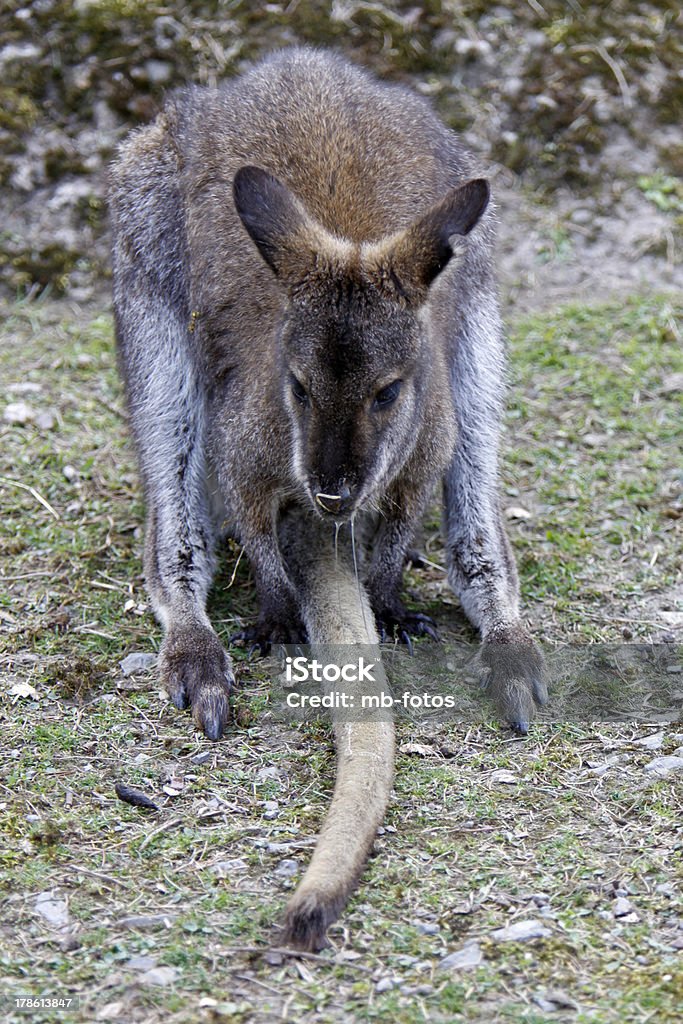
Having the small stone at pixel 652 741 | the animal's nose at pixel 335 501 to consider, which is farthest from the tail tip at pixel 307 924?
the small stone at pixel 652 741

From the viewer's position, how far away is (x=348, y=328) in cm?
376

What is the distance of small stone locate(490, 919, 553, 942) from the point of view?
10.4 feet

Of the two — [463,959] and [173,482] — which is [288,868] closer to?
[463,959]

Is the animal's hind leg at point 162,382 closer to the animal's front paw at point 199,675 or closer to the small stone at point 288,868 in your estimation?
the animal's front paw at point 199,675

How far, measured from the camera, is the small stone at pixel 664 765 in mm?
3855

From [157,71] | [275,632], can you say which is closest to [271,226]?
[275,632]

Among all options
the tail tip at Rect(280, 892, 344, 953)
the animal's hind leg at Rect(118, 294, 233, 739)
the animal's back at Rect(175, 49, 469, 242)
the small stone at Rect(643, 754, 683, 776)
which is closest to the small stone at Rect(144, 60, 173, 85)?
the animal's back at Rect(175, 49, 469, 242)

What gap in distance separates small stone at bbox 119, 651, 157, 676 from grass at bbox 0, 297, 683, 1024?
1.9 inches

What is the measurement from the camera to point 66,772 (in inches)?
151

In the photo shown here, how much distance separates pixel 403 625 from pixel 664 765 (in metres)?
1.06

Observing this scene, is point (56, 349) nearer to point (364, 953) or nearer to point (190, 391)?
point (190, 391)

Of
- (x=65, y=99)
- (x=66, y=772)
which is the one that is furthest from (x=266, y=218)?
(x=65, y=99)

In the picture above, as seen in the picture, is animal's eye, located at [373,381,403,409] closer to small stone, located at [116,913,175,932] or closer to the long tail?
the long tail

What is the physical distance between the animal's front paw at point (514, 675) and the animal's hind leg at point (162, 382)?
99 cm
